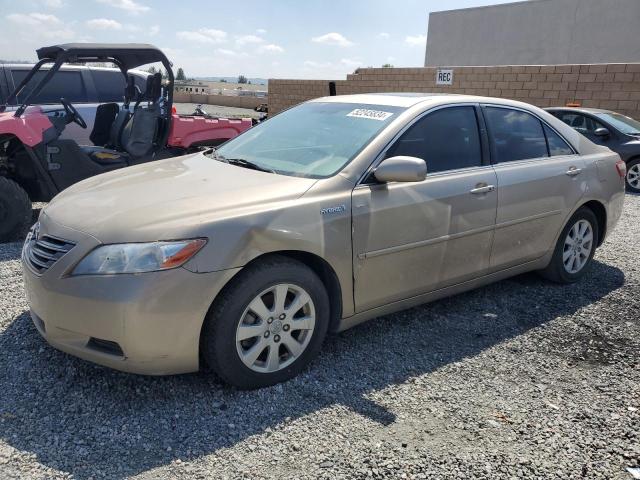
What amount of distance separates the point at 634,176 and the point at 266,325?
9.60 m

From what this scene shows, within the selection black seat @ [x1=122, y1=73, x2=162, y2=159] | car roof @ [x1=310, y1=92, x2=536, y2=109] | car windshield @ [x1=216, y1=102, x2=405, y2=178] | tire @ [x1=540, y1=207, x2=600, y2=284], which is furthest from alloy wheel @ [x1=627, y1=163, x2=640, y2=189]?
black seat @ [x1=122, y1=73, x2=162, y2=159]

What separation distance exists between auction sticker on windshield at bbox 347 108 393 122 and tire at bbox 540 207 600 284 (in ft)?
6.67

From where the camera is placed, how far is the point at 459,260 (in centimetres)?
382

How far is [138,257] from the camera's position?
264 centimetres

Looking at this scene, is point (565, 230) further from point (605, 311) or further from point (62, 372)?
point (62, 372)

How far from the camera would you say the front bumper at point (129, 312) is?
260cm

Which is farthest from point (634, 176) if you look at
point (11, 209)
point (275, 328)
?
point (11, 209)

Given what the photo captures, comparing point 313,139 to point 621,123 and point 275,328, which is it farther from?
point 621,123

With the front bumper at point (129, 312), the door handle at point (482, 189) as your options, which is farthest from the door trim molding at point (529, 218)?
the front bumper at point (129, 312)

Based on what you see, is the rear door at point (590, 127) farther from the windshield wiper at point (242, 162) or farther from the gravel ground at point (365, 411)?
the windshield wiper at point (242, 162)

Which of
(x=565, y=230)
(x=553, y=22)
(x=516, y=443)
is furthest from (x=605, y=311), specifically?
(x=553, y=22)

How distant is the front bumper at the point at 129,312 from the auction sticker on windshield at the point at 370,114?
1.58 m

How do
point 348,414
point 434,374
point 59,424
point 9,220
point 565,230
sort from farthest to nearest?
point 9,220 < point 565,230 < point 434,374 < point 348,414 < point 59,424

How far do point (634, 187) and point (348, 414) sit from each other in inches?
375
